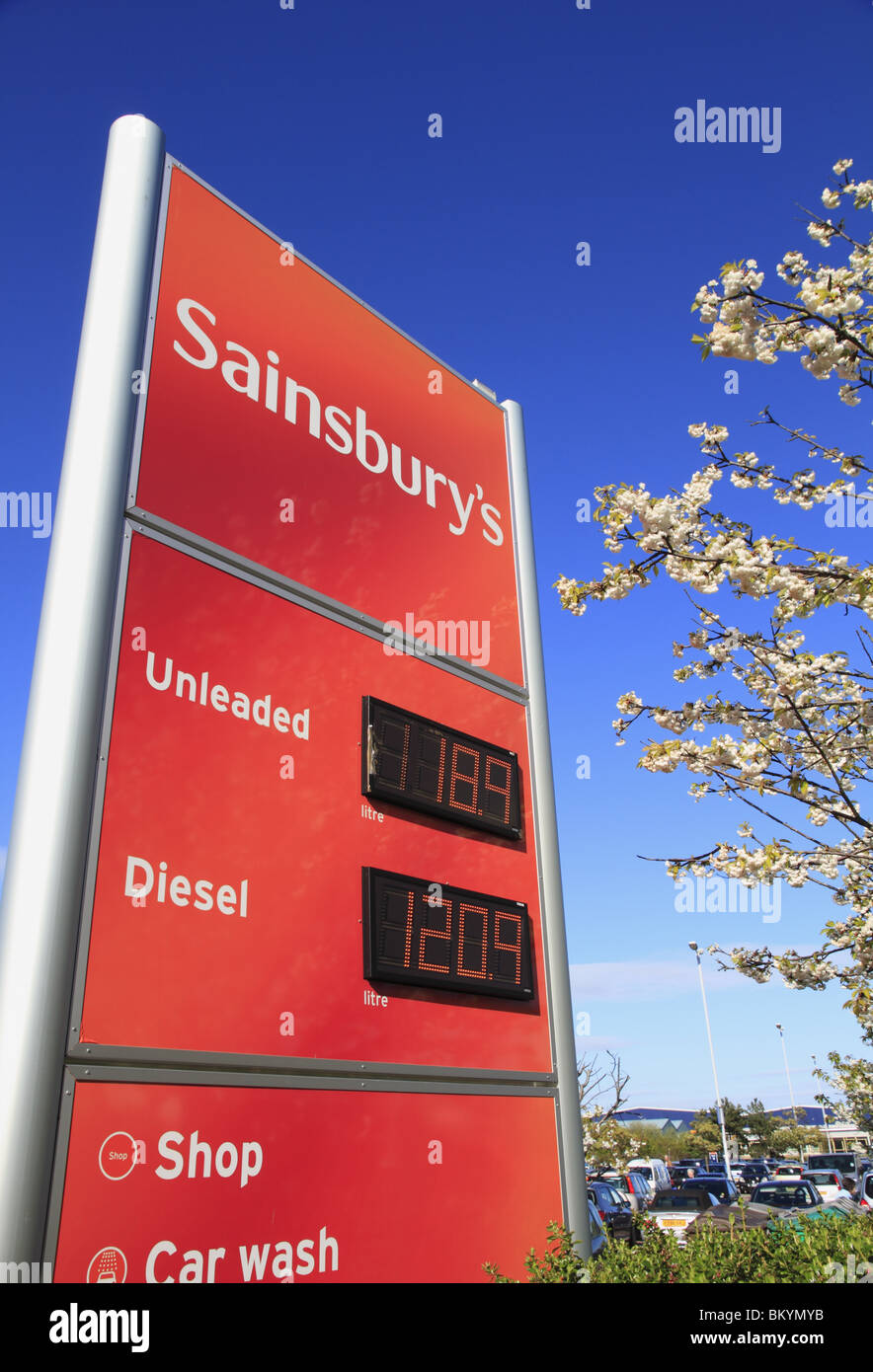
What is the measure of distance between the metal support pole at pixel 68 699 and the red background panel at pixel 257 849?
0.18 meters

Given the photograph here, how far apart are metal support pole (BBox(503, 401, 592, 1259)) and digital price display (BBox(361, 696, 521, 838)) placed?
44 cm

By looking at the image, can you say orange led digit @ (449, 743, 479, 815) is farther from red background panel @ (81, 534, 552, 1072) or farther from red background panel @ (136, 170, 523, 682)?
red background panel @ (136, 170, 523, 682)

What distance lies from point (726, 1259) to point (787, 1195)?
2075cm

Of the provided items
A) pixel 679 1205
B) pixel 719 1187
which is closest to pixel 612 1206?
pixel 679 1205

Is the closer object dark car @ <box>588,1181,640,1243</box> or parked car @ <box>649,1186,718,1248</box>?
dark car @ <box>588,1181,640,1243</box>

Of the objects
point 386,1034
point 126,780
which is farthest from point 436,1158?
point 126,780

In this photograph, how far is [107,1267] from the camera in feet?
11.9

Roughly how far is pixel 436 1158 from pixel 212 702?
110 inches

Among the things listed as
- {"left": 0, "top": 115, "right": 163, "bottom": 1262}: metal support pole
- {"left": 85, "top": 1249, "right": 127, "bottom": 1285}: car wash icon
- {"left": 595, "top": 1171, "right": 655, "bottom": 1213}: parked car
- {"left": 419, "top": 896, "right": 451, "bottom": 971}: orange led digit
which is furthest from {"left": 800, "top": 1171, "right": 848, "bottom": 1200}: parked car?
{"left": 0, "top": 115, "right": 163, "bottom": 1262}: metal support pole

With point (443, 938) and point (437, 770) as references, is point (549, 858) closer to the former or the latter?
point (437, 770)

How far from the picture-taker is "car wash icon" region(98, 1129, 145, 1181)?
3746 mm

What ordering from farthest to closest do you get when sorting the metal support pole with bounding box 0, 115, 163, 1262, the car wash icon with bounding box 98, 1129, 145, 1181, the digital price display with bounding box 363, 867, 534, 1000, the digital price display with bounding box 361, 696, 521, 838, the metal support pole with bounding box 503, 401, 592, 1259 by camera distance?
1. the metal support pole with bounding box 503, 401, 592, 1259
2. the digital price display with bounding box 361, 696, 521, 838
3. the digital price display with bounding box 363, 867, 534, 1000
4. the car wash icon with bounding box 98, 1129, 145, 1181
5. the metal support pole with bounding box 0, 115, 163, 1262

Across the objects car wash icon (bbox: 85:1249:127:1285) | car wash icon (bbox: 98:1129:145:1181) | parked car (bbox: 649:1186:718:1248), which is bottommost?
parked car (bbox: 649:1186:718:1248)
